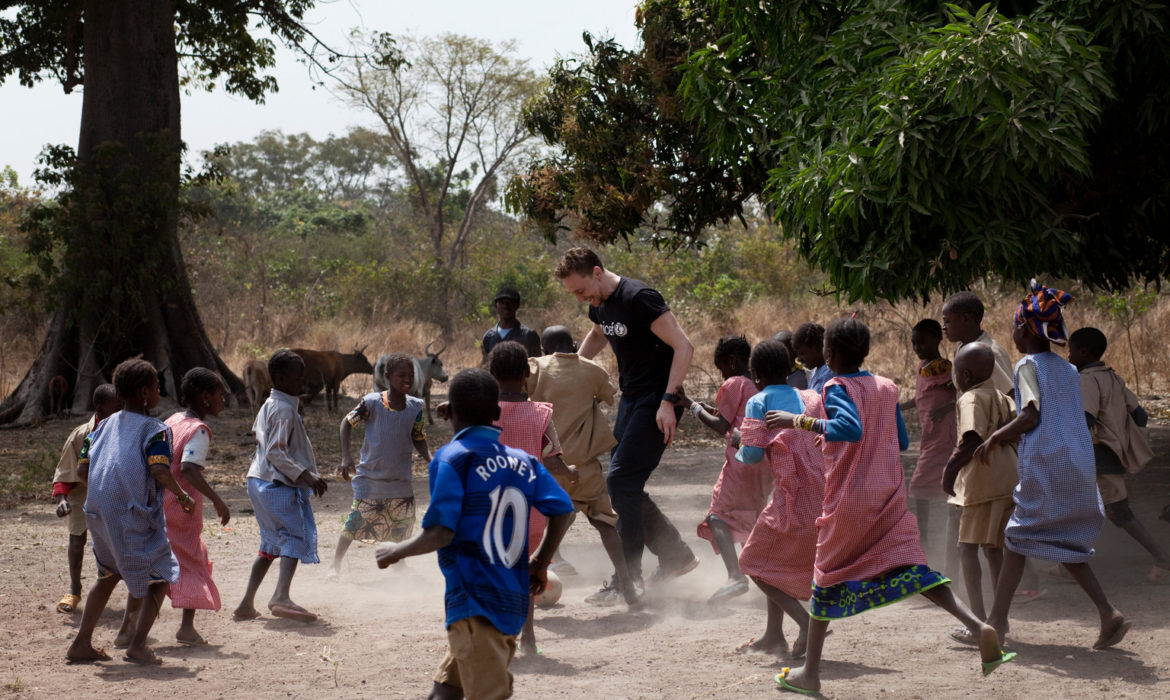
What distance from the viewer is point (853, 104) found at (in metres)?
6.34

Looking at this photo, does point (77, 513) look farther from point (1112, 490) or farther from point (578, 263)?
point (1112, 490)

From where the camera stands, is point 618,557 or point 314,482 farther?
point 618,557

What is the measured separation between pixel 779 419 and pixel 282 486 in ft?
8.51

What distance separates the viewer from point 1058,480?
4.41 metres

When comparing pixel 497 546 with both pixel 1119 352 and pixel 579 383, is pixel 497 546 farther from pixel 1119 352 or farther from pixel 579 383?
pixel 1119 352

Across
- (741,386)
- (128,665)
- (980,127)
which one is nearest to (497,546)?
(128,665)

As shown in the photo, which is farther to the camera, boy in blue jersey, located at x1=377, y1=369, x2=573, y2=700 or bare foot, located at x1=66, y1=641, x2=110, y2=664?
bare foot, located at x1=66, y1=641, x2=110, y2=664

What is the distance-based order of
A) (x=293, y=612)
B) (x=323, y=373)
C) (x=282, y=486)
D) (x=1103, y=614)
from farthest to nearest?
(x=323, y=373) < (x=282, y=486) < (x=293, y=612) < (x=1103, y=614)

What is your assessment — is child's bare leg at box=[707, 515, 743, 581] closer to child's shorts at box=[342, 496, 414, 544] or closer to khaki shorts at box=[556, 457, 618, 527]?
khaki shorts at box=[556, 457, 618, 527]

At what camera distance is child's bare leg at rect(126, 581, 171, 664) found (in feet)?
15.1

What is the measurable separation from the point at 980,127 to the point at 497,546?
369 centimetres

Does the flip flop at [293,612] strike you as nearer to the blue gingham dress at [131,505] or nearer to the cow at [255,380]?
the blue gingham dress at [131,505]

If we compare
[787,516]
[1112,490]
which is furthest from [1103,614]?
[1112,490]

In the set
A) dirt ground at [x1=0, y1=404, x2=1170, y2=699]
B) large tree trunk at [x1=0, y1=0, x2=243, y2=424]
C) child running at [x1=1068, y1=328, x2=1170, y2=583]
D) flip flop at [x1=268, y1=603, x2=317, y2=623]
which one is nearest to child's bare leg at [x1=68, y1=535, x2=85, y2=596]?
dirt ground at [x1=0, y1=404, x2=1170, y2=699]
